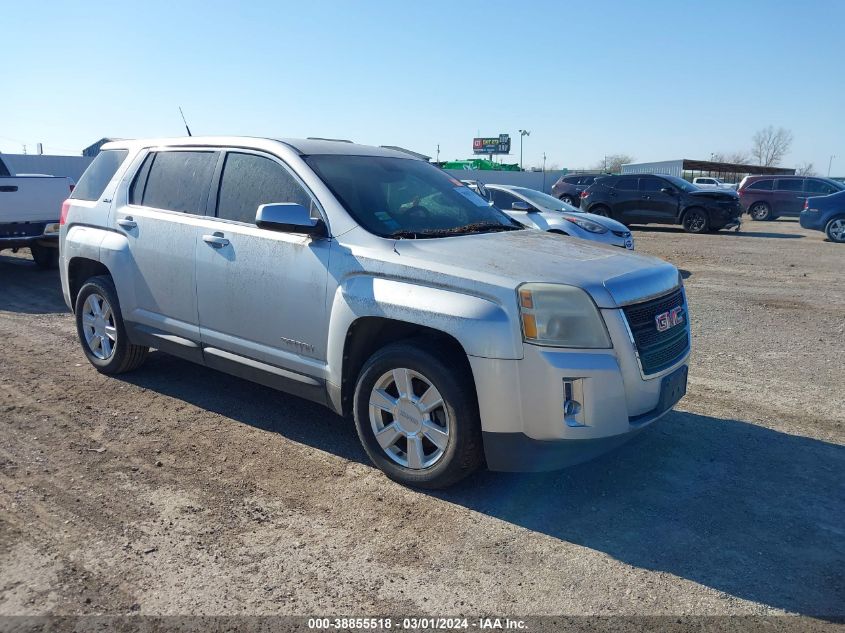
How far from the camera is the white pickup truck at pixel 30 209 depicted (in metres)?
10.7

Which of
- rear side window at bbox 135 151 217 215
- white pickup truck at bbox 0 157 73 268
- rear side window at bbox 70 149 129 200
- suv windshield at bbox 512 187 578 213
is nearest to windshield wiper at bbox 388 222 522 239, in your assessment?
rear side window at bbox 135 151 217 215

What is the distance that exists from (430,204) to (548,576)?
2.56m

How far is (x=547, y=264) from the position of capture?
3.86 m

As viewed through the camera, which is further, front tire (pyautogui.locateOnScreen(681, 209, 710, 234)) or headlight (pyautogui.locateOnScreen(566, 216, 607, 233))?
front tire (pyautogui.locateOnScreen(681, 209, 710, 234))

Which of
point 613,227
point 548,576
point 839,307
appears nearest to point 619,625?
point 548,576

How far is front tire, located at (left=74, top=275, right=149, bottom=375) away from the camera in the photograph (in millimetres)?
5723

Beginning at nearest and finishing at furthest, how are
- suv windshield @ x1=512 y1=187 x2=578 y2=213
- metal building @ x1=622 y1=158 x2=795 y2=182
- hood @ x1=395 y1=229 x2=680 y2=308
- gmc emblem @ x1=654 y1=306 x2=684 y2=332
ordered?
hood @ x1=395 y1=229 x2=680 y2=308
gmc emblem @ x1=654 y1=306 x2=684 y2=332
suv windshield @ x1=512 y1=187 x2=578 y2=213
metal building @ x1=622 y1=158 x2=795 y2=182

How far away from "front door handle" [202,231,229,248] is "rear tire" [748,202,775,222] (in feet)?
82.0

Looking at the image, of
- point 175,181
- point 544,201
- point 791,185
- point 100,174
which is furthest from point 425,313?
point 791,185

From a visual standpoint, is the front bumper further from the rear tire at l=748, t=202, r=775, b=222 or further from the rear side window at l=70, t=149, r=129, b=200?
the rear tire at l=748, t=202, r=775, b=222

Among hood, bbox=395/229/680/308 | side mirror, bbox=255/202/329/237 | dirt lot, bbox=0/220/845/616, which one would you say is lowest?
dirt lot, bbox=0/220/845/616

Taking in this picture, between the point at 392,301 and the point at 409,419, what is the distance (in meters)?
0.67

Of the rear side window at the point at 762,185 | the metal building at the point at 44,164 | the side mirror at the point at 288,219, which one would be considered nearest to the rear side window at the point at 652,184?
the rear side window at the point at 762,185

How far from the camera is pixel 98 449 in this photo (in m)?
4.51
